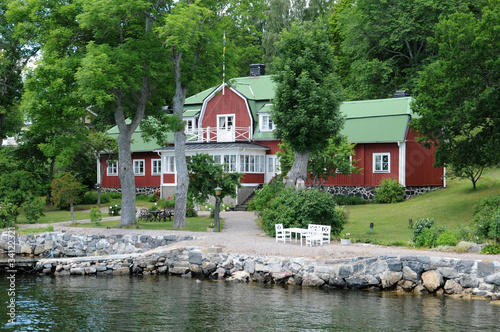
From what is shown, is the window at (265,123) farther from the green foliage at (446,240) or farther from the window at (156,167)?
the green foliage at (446,240)

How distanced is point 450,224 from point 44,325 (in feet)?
58.0

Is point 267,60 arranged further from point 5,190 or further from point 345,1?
point 5,190

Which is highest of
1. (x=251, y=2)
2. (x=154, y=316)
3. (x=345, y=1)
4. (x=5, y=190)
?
(x=345, y=1)

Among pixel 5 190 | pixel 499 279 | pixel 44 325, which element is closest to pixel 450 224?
pixel 499 279

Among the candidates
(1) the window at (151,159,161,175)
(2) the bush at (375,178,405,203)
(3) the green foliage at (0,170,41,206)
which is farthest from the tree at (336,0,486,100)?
(3) the green foliage at (0,170,41,206)

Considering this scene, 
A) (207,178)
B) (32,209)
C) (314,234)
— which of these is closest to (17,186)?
(32,209)

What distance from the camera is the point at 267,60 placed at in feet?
160

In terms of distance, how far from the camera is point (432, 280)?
49.4 feet

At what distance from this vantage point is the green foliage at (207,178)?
75.9 ft

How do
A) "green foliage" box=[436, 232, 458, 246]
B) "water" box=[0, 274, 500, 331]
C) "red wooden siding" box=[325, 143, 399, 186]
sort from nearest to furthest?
"water" box=[0, 274, 500, 331], "green foliage" box=[436, 232, 458, 246], "red wooden siding" box=[325, 143, 399, 186]

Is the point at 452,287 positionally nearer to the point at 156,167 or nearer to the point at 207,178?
the point at 207,178

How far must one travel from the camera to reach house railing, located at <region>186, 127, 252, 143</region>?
1426 inches

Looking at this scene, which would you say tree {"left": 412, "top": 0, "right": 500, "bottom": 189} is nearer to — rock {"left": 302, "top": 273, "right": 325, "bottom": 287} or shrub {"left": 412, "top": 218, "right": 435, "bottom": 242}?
shrub {"left": 412, "top": 218, "right": 435, "bottom": 242}

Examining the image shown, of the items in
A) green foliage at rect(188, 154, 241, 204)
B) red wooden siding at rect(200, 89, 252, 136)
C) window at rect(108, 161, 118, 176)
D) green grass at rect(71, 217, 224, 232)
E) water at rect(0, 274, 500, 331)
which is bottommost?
water at rect(0, 274, 500, 331)
